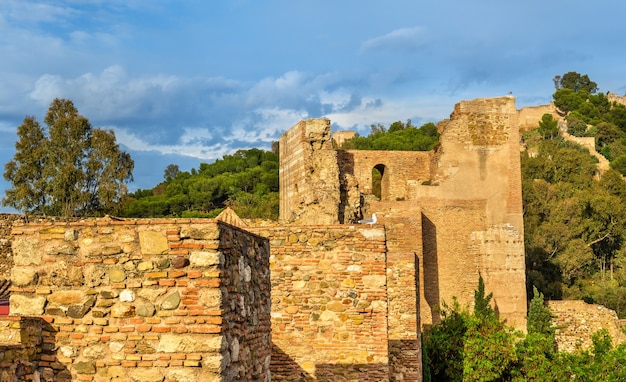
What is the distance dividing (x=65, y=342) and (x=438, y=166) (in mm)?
24937

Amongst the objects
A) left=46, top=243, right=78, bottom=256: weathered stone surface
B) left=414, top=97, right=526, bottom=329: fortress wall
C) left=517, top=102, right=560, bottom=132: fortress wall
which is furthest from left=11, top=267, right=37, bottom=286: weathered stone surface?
left=517, top=102, right=560, bottom=132: fortress wall

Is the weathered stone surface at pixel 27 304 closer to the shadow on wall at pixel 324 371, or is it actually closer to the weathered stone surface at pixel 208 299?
the weathered stone surface at pixel 208 299

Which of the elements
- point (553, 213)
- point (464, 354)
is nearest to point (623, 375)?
point (464, 354)

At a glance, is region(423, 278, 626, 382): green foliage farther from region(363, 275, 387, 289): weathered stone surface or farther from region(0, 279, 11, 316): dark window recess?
region(0, 279, 11, 316): dark window recess

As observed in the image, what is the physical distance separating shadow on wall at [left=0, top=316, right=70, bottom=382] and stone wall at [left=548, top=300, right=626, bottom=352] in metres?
30.2

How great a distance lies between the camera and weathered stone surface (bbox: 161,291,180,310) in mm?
4758

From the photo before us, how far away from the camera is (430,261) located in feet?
91.9

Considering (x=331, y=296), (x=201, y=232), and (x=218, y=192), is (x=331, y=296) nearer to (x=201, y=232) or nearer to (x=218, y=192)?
(x=201, y=232)

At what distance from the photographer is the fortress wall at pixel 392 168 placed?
97.4 feet

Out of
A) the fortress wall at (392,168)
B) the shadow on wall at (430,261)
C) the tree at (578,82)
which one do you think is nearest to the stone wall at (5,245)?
the shadow on wall at (430,261)

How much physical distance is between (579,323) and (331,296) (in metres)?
26.5

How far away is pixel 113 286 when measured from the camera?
4.84m

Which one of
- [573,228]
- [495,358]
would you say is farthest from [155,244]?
[573,228]

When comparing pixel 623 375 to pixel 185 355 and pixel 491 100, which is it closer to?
pixel 491 100
